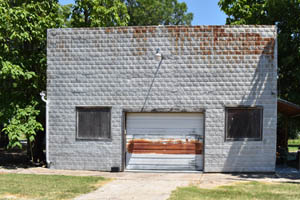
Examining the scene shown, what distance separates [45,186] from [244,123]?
6834 millimetres

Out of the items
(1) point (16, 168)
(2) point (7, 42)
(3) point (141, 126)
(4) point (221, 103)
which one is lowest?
(1) point (16, 168)

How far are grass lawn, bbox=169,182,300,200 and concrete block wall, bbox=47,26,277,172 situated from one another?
84.4 inches

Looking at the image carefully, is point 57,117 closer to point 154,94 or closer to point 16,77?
point 16,77

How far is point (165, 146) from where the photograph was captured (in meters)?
12.3

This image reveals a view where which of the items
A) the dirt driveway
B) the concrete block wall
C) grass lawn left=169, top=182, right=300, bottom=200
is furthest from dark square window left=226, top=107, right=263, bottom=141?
grass lawn left=169, top=182, right=300, bottom=200

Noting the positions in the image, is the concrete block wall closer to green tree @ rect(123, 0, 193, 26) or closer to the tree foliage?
the tree foliage

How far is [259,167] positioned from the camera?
11.9 meters

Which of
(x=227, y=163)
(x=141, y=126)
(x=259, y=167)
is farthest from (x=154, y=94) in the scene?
(x=259, y=167)

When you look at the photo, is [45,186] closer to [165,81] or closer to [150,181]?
[150,181]

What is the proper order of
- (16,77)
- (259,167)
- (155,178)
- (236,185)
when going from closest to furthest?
(236,185) < (155,178) < (259,167) < (16,77)

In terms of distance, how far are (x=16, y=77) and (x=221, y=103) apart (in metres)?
7.55

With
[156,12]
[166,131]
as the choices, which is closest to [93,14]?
[166,131]

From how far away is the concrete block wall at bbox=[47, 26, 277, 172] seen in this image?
1188 cm

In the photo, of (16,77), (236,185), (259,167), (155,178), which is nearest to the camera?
(236,185)
